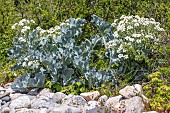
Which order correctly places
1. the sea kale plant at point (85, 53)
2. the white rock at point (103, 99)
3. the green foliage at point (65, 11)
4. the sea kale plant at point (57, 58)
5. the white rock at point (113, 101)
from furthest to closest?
the green foliage at point (65, 11), the sea kale plant at point (57, 58), the sea kale plant at point (85, 53), the white rock at point (103, 99), the white rock at point (113, 101)

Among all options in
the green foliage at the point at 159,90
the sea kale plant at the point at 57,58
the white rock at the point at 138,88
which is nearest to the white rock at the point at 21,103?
the sea kale plant at the point at 57,58

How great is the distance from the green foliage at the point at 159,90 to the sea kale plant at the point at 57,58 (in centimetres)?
79

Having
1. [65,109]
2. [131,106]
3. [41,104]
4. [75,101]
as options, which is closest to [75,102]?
[75,101]

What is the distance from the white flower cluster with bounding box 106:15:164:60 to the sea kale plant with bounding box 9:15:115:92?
42 cm

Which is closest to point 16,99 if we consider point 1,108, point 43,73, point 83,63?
point 1,108

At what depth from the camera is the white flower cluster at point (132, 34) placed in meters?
6.09

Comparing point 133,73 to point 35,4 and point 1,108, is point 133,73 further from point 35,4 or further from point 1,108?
point 35,4

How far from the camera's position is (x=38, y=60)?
6605 mm

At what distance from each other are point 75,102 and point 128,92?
80 cm

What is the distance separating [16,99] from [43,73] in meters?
0.74

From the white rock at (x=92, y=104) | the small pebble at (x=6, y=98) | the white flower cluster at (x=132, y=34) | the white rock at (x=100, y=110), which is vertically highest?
the white flower cluster at (x=132, y=34)

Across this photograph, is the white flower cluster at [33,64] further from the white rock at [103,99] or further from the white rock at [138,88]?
the white rock at [138,88]

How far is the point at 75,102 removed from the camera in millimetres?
5820

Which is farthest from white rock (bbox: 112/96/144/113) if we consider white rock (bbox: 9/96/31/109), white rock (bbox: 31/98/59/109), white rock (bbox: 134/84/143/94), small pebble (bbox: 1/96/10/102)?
small pebble (bbox: 1/96/10/102)
